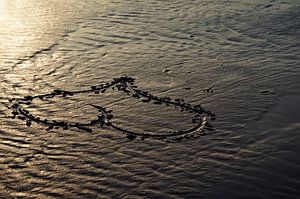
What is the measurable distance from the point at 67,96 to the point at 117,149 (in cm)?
176

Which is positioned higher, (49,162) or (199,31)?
(199,31)

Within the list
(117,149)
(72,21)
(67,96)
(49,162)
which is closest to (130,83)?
(67,96)

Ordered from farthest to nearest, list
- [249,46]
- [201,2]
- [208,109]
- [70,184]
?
A: [201,2] → [249,46] → [208,109] → [70,184]

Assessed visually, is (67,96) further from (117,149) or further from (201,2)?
(201,2)

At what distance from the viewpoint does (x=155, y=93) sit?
6902 mm

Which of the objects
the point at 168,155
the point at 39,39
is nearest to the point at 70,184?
the point at 168,155

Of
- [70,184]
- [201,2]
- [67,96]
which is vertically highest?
[201,2]

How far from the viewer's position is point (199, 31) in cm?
998

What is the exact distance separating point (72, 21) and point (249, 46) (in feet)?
14.1

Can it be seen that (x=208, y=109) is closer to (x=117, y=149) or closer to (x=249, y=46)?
(x=117, y=149)

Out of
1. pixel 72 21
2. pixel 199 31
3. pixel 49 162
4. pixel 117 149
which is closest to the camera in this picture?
pixel 49 162

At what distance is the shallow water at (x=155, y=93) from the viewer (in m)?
4.71

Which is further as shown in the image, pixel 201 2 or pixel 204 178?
pixel 201 2

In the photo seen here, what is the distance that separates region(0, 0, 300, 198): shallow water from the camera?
471cm
